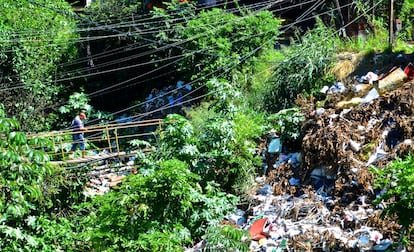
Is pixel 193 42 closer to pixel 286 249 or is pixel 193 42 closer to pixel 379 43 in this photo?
pixel 379 43

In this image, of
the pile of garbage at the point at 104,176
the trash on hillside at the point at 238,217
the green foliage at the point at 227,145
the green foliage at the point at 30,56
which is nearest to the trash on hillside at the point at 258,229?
the trash on hillside at the point at 238,217

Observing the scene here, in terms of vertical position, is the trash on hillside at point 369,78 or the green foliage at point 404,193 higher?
the trash on hillside at point 369,78

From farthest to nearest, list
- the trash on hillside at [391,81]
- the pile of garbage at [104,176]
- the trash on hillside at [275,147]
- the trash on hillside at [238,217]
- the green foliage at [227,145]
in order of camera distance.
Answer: the pile of garbage at [104,176]
the trash on hillside at [275,147]
the trash on hillside at [391,81]
the green foliage at [227,145]
the trash on hillside at [238,217]

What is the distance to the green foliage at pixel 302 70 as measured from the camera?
12234mm

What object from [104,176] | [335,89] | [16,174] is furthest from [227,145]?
[16,174]

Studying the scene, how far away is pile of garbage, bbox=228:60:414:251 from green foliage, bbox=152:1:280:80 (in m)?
4.51

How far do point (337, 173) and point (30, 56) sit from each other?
10.4 m

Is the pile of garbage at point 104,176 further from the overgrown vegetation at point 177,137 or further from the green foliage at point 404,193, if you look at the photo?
the green foliage at point 404,193

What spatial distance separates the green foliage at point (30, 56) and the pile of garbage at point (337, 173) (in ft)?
26.4

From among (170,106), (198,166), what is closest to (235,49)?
(170,106)

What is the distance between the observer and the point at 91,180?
40.2ft

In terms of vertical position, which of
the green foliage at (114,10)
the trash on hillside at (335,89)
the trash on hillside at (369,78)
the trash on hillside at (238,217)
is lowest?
the trash on hillside at (238,217)

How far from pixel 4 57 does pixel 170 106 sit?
4.60 meters

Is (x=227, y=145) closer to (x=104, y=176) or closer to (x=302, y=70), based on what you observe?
(x=302, y=70)
